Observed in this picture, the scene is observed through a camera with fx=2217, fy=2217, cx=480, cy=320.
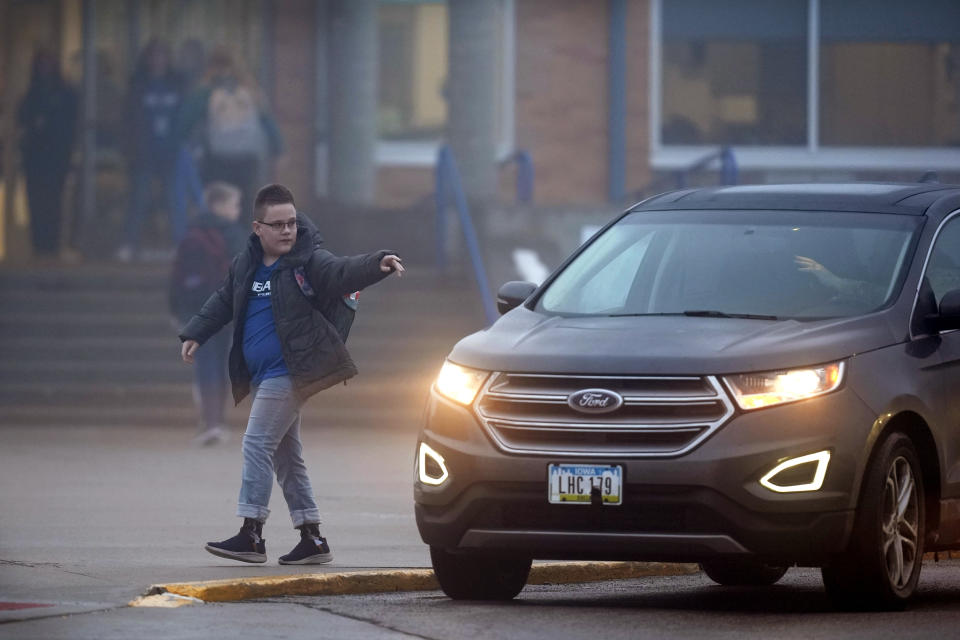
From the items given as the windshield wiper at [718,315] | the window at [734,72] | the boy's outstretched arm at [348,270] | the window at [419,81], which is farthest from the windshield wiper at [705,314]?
the window at [734,72]

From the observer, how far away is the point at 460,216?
20.0 metres

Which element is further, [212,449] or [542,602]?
[212,449]

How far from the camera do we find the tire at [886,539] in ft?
28.0

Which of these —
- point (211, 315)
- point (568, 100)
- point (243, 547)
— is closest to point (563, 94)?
point (568, 100)

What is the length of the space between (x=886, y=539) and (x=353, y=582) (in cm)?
231

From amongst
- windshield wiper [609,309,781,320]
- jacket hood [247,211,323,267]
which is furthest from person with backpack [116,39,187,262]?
windshield wiper [609,309,781,320]

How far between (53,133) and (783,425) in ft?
52.1

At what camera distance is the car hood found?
853 centimetres

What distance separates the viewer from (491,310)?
63.4ft

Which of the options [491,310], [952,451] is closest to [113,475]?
[491,310]

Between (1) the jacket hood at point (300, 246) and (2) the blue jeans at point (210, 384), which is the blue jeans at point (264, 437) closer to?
(1) the jacket hood at point (300, 246)

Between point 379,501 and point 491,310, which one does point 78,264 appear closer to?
point 491,310

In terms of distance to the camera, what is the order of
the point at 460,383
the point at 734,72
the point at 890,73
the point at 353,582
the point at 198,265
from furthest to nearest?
the point at 890,73 < the point at 734,72 < the point at 198,265 < the point at 353,582 < the point at 460,383

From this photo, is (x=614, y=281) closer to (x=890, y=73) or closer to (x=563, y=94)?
(x=563, y=94)
